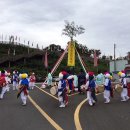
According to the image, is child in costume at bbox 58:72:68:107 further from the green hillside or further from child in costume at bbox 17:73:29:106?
the green hillside

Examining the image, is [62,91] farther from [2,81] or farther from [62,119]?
[2,81]

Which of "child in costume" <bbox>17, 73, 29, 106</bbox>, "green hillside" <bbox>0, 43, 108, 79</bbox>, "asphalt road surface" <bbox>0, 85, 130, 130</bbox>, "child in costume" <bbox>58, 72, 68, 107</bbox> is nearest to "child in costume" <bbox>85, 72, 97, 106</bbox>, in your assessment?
"child in costume" <bbox>58, 72, 68, 107</bbox>

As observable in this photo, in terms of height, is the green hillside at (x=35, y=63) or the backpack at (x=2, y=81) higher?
the green hillside at (x=35, y=63)

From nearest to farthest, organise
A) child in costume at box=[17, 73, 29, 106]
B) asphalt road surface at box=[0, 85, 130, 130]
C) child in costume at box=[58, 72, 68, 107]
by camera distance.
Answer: asphalt road surface at box=[0, 85, 130, 130], child in costume at box=[58, 72, 68, 107], child in costume at box=[17, 73, 29, 106]

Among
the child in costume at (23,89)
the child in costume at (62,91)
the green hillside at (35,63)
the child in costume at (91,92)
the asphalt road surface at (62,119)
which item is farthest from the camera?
the green hillside at (35,63)

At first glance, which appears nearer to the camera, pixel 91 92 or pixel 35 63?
pixel 91 92

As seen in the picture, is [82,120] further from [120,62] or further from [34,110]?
[120,62]

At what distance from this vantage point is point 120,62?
51906mm

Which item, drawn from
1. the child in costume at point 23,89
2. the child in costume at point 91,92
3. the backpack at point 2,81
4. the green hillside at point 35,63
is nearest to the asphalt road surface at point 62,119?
the child in costume at point 91,92

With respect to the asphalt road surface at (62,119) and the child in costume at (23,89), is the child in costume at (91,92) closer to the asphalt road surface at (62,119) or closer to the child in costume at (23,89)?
the asphalt road surface at (62,119)

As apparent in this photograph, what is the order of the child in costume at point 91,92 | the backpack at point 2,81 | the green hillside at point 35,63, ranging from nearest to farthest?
1. the child in costume at point 91,92
2. the backpack at point 2,81
3. the green hillside at point 35,63

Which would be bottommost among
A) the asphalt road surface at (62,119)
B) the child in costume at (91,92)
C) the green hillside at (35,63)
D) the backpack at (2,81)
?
the asphalt road surface at (62,119)

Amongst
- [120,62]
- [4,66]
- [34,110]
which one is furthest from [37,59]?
[34,110]

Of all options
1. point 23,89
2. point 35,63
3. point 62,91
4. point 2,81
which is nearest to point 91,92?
point 62,91
